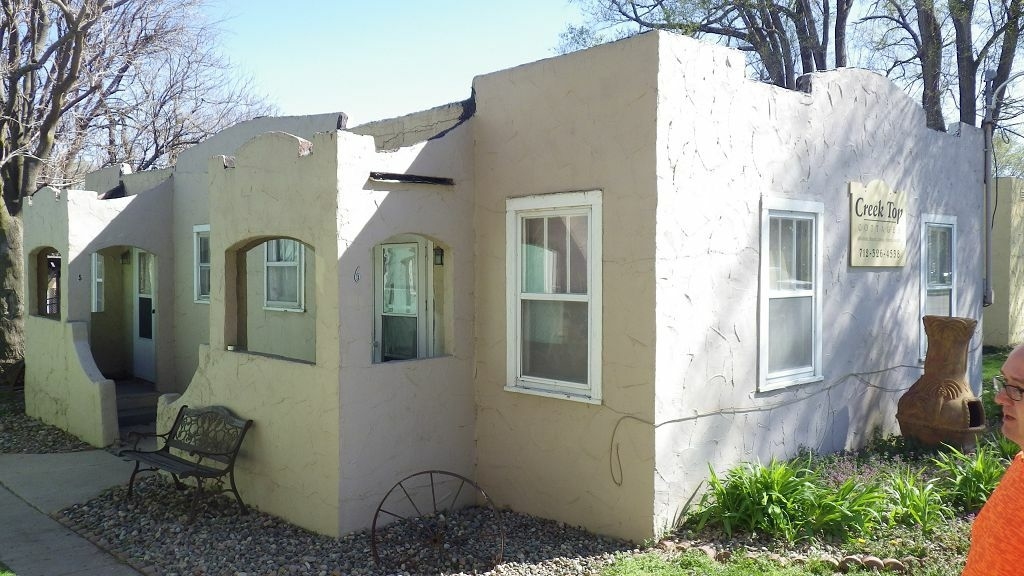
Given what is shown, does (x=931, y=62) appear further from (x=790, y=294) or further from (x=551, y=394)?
(x=551, y=394)

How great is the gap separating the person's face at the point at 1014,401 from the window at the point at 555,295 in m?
4.03

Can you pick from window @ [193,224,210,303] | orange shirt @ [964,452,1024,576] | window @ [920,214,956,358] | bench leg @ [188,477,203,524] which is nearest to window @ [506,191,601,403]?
bench leg @ [188,477,203,524]

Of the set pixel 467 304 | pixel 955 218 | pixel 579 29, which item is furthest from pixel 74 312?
pixel 579 29

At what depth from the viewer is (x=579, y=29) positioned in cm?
1888

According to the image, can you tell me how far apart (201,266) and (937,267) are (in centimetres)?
991

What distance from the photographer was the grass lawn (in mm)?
5359

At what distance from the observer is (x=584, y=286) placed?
6469mm

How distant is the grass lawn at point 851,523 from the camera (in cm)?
536

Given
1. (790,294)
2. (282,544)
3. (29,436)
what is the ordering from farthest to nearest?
(29,436)
(790,294)
(282,544)

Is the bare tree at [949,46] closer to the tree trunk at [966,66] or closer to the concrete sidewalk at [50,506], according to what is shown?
the tree trunk at [966,66]

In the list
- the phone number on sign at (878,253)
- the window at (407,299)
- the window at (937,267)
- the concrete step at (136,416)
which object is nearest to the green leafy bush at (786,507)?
the phone number on sign at (878,253)

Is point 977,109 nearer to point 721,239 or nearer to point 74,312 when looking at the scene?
point 721,239

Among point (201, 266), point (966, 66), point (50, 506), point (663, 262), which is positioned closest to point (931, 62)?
point (966, 66)

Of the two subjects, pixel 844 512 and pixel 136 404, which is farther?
pixel 136 404
